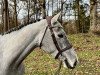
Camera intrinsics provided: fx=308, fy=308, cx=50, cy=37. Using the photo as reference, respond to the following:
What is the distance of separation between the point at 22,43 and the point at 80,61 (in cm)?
864

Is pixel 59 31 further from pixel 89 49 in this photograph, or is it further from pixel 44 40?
pixel 89 49

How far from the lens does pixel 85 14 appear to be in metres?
44.5

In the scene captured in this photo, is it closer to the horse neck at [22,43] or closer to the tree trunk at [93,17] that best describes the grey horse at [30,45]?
the horse neck at [22,43]

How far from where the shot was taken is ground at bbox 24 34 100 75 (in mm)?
12047

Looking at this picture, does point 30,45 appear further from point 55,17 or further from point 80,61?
point 80,61

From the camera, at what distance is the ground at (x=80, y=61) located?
12.0 metres

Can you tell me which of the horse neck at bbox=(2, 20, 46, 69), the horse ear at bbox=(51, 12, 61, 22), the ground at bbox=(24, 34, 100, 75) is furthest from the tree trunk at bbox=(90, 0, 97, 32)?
the horse ear at bbox=(51, 12, 61, 22)

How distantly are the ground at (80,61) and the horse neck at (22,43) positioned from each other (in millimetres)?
3547

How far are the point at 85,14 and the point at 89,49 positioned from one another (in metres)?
27.1

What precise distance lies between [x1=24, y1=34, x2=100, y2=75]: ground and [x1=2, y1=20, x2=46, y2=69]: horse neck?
→ 11.6ft

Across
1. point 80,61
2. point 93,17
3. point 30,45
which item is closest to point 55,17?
point 30,45

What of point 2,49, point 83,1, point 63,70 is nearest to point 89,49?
point 63,70

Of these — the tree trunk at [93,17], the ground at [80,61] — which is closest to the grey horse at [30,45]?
the ground at [80,61]

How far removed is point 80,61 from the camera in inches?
541
